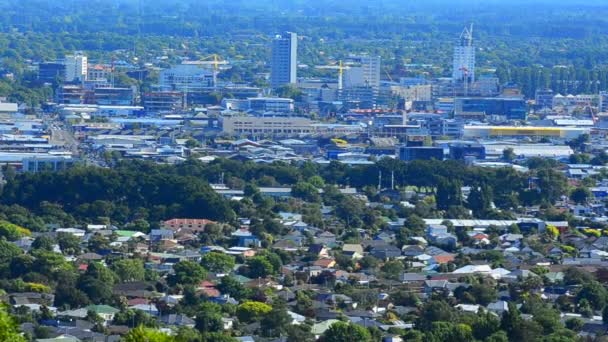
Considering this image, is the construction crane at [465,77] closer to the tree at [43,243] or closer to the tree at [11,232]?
the tree at [11,232]

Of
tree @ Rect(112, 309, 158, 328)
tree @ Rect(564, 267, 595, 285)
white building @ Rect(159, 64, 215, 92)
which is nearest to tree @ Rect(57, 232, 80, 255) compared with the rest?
tree @ Rect(112, 309, 158, 328)

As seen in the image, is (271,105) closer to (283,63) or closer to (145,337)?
(283,63)

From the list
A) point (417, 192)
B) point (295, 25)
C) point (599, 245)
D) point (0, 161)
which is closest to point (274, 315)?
point (599, 245)

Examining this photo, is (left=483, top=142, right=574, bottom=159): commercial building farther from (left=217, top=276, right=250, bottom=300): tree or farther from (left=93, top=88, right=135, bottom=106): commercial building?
(left=217, top=276, right=250, bottom=300): tree

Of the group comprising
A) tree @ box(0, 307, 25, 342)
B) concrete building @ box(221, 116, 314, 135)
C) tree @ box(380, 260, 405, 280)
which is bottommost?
concrete building @ box(221, 116, 314, 135)

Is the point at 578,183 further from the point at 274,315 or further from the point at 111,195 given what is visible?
the point at 274,315

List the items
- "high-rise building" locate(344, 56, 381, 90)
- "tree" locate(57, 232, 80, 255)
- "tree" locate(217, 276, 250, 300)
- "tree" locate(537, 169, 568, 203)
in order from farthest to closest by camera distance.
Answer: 1. "high-rise building" locate(344, 56, 381, 90)
2. "tree" locate(537, 169, 568, 203)
3. "tree" locate(57, 232, 80, 255)
4. "tree" locate(217, 276, 250, 300)

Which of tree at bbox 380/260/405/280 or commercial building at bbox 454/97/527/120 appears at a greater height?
tree at bbox 380/260/405/280

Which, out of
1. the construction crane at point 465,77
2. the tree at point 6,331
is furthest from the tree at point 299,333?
the construction crane at point 465,77
